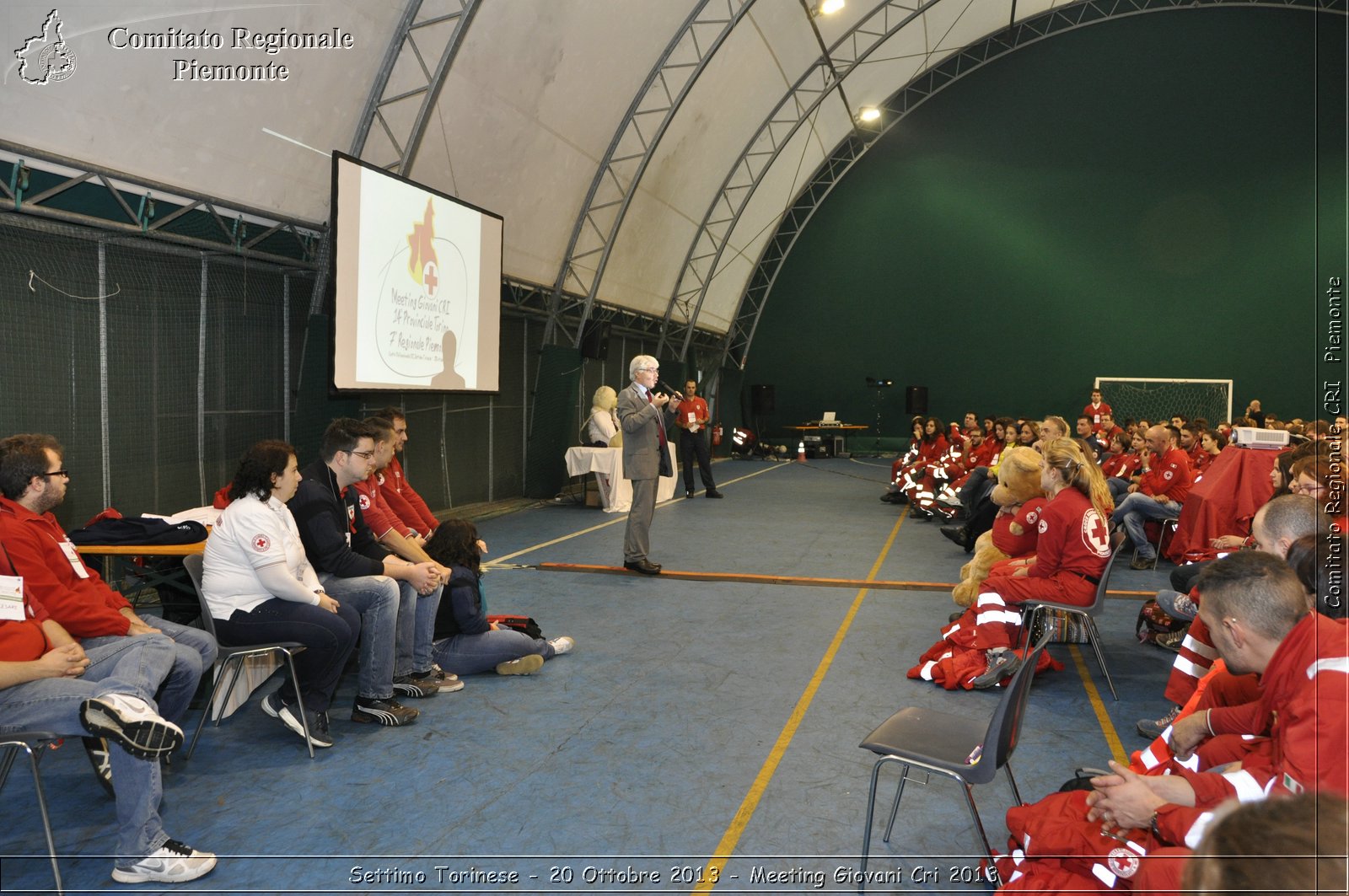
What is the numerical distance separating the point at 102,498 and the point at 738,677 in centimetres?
446

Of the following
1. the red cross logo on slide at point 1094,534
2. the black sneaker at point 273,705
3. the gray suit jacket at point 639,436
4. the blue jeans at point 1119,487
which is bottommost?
the black sneaker at point 273,705

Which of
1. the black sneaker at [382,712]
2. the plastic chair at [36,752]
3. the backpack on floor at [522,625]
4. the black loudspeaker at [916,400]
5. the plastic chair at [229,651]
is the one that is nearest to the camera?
the plastic chair at [36,752]

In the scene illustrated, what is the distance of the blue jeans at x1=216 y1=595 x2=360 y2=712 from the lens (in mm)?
3438

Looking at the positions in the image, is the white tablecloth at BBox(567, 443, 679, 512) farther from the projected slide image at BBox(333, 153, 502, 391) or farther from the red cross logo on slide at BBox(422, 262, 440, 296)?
the red cross logo on slide at BBox(422, 262, 440, 296)

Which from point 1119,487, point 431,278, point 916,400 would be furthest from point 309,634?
point 916,400

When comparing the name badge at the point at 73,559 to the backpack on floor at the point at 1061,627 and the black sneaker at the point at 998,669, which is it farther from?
the backpack on floor at the point at 1061,627

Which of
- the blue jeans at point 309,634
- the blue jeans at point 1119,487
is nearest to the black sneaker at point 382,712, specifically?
the blue jeans at point 309,634

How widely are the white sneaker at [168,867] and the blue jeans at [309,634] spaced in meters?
0.96

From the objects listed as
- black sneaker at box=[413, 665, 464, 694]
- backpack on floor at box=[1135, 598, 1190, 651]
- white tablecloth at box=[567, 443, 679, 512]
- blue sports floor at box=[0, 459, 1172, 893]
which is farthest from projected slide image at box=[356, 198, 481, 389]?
backpack on floor at box=[1135, 598, 1190, 651]

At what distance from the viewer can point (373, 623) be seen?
153 inches

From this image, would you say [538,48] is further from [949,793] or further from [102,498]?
[949,793]

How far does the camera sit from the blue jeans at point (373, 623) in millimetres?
3850

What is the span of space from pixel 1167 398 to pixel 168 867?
61.7 feet

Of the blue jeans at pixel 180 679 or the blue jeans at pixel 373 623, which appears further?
the blue jeans at pixel 373 623
